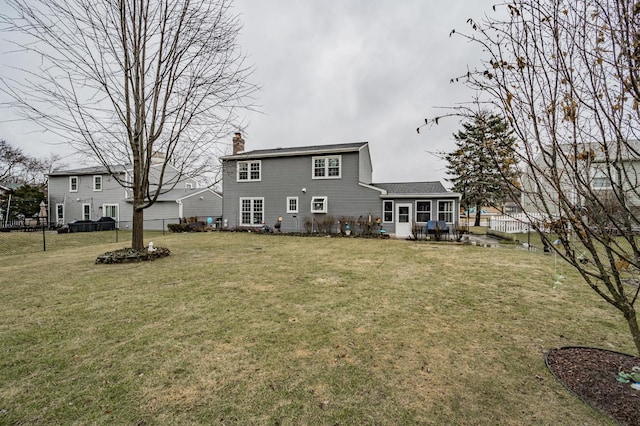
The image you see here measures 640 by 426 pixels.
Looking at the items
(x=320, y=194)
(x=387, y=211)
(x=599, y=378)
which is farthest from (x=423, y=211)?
(x=599, y=378)

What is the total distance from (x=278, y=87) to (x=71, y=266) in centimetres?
1020

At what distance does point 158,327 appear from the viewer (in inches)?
148

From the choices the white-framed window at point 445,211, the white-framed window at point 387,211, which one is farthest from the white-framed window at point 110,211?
the white-framed window at point 445,211

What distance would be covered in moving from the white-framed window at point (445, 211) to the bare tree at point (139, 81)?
37.5 ft

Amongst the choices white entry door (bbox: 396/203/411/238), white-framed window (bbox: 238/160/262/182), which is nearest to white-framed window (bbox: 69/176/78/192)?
white-framed window (bbox: 238/160/262/182)

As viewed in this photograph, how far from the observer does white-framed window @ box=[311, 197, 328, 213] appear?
16891mm

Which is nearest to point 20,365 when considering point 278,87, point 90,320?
point 90,320

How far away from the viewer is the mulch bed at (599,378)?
215cm

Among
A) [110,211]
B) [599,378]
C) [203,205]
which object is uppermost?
[203,205]

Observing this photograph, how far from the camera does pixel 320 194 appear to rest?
17047 millimetres

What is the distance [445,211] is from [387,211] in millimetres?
3090

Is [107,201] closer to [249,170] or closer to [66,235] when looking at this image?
[66,235]

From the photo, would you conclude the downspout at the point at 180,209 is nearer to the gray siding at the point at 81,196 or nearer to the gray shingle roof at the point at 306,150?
the gray siding at the point at 81,196

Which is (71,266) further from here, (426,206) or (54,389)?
(426,206)
